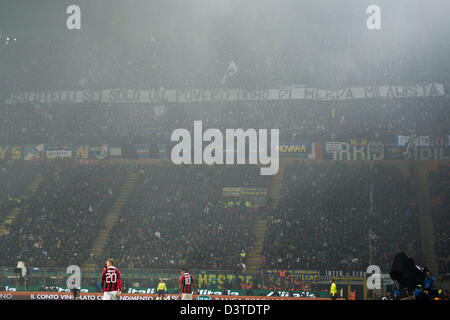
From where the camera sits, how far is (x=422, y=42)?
30.8m

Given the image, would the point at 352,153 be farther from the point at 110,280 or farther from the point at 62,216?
the point at 110,280

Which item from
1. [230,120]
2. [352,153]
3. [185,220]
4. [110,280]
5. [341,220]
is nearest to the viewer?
[110,280]

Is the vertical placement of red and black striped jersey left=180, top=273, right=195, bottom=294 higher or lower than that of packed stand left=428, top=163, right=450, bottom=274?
lower

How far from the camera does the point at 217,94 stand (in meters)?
30.3

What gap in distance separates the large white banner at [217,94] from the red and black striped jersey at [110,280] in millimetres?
19862

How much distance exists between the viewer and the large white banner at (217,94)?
28.5 meters

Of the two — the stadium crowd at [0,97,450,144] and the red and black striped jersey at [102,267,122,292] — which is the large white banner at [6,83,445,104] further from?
the red and black striped jersey at [102,267,122,292]

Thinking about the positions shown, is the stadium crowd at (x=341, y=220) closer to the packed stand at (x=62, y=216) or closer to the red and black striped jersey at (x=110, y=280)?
the packed stand at (x=62, y=216)

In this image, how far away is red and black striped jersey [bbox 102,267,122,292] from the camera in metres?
11.3

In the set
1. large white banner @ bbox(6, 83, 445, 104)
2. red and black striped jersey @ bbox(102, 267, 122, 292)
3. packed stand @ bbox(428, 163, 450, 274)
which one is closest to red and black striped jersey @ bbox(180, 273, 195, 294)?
red and black striped jersey @ bbox(102, 267, 122, 292)

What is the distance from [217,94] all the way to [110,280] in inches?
793

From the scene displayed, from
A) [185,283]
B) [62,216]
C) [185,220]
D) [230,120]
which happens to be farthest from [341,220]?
[62,216]

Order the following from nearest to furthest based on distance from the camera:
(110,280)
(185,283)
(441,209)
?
(110,280) → (185,283) → (441,209)

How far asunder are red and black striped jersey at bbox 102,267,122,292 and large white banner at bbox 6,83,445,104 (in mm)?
19862
